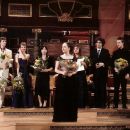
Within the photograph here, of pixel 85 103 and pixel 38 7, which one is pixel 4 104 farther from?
pixel 38 7

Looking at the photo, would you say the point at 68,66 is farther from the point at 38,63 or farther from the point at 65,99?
the point at 38,63

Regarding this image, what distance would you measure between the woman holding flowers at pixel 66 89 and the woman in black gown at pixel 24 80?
1550mm

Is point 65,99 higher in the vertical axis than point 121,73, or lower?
lower

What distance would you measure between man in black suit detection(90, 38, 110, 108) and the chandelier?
113 inches

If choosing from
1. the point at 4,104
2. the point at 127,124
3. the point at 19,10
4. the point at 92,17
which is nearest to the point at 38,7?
the point at 19,10

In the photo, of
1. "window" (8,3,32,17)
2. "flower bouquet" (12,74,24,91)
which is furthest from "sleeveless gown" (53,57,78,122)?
"window" (8,3,32,17)

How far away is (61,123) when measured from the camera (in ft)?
22.8

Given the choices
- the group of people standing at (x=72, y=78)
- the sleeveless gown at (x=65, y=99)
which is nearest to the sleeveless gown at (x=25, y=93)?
the group of people standing at (x=72, y=78)

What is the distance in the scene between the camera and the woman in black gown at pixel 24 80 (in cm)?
855

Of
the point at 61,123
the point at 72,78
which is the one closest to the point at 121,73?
the point at 72,78

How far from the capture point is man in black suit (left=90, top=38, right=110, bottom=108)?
8297mm

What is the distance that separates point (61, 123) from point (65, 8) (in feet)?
15.9

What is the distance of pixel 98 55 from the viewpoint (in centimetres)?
832

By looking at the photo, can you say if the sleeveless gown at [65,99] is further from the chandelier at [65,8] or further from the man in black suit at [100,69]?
the chandelier at [65,8]
